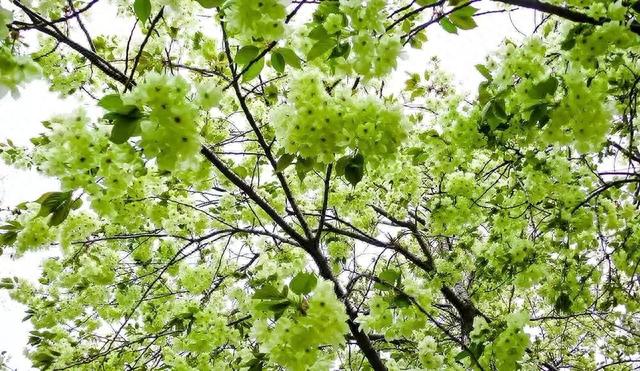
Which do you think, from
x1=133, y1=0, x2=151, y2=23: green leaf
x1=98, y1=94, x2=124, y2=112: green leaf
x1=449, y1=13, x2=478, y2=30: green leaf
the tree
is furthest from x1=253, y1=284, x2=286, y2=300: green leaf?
x1=449, y1=13, x2=478, y2=30: green leaf

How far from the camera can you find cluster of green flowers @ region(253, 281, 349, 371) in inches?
78.7

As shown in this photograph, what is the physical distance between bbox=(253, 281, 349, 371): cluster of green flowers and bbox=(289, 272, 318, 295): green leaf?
0.15 ft

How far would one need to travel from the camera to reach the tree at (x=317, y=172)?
1838 millimetres

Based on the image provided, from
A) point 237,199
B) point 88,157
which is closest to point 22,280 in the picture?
point 237,199

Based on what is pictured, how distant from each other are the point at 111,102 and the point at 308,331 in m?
1.15

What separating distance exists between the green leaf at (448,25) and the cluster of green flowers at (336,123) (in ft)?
2.18

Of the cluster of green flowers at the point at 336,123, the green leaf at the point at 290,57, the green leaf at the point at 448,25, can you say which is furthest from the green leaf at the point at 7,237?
the green leaf at the point at 448,25

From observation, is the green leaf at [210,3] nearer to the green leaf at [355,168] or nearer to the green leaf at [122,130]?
the green leaf at [122,130]

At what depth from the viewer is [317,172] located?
379 centimetres

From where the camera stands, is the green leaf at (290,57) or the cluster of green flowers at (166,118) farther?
the green leaf at (290,57)

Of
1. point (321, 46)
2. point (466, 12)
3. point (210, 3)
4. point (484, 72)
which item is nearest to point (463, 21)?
point (466, 12)

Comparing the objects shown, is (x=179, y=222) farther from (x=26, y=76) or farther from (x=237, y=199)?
(x=26, y=76)

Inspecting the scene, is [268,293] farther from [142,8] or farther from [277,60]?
[142,8]

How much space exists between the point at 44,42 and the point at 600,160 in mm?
5734
